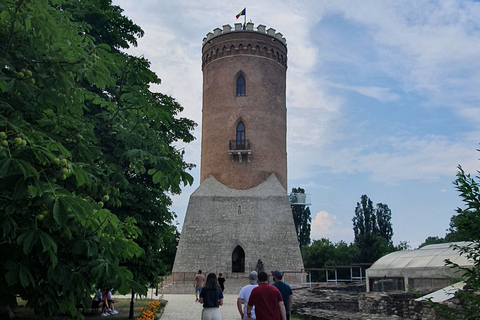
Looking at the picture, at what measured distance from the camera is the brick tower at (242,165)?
26.5 m

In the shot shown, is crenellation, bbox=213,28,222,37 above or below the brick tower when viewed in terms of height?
above

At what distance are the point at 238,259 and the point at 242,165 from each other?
239 inches

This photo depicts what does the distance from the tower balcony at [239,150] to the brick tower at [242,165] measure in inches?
2.6

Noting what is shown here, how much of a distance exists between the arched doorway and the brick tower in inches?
2.5

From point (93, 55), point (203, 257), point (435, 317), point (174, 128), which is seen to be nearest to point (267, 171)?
Answer: point (203, 257)

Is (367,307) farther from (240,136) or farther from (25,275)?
(240,136)

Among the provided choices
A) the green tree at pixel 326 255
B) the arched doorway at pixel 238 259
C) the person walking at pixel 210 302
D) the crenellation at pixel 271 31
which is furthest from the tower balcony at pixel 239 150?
the person walking at pixel 210 302

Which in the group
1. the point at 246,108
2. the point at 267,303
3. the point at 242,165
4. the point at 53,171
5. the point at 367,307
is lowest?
the point at 367,307

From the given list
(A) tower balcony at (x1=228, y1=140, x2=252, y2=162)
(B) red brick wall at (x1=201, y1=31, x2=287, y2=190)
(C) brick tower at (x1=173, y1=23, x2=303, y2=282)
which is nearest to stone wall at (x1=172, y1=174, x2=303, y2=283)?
(C) brick tower at (x1=173, y1=23, x2=303, y2=282)

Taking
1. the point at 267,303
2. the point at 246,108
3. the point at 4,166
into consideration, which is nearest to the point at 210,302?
the point at 267,303

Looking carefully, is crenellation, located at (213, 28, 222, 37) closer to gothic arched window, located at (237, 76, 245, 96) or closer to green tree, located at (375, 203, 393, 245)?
gothic arched window, located at (237, 76, 245, 96)

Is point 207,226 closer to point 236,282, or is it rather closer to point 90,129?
point 236,282

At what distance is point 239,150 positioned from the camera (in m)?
28.6

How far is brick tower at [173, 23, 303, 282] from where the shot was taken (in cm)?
2653
